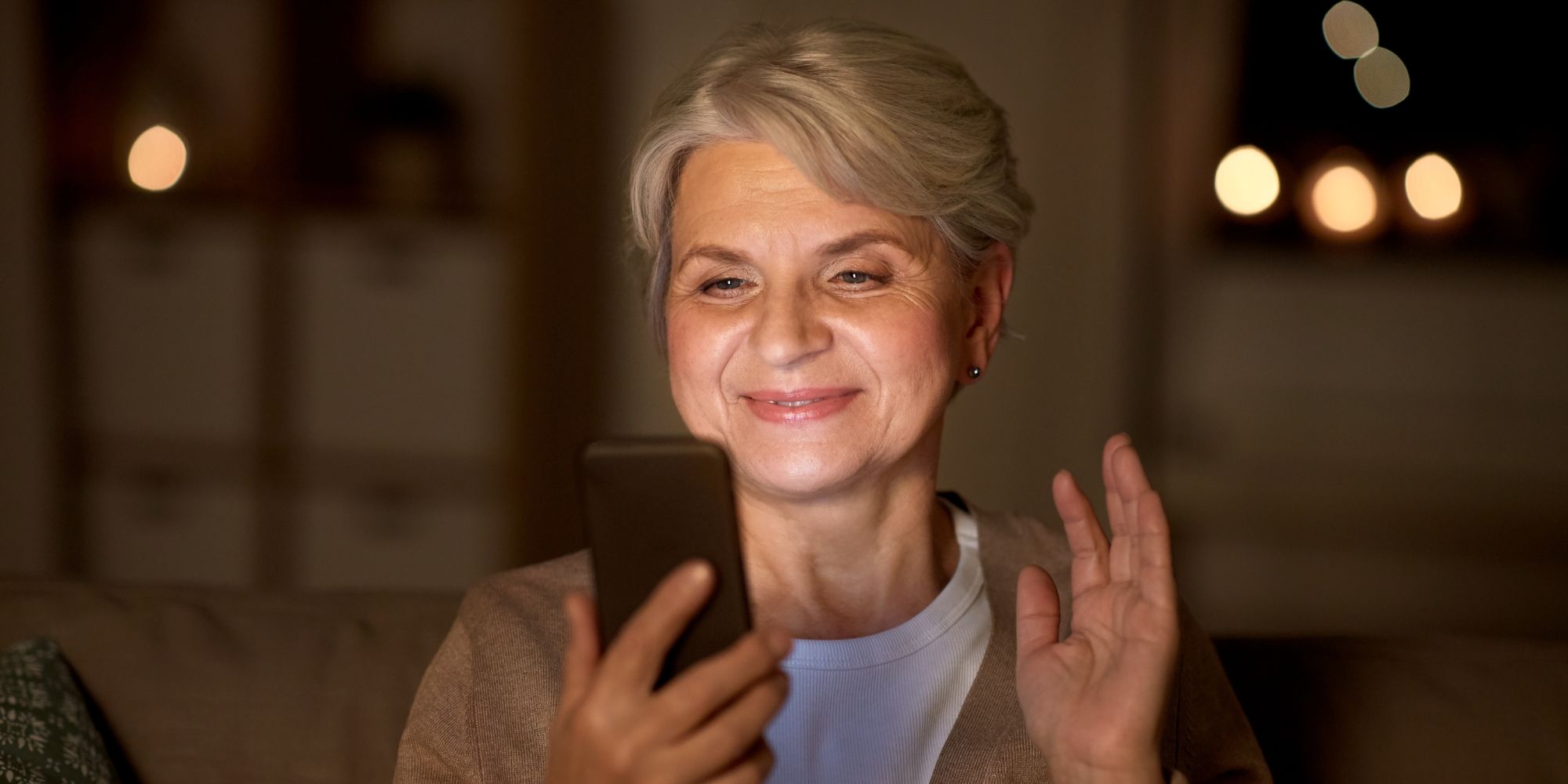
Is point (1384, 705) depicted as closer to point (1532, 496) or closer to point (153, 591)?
point (153, 591)

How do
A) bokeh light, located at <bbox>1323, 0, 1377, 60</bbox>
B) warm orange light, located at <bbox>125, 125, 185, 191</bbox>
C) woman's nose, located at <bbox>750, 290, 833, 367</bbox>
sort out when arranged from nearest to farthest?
woman's nose, located at <bbox>750, 290, 833, 367</bbox> → warm orange light, located at <bbox>125, 125, 185, 191</bbox> → bokeh light, located at <bbox>1323, 0, 1377, 60</bbox>

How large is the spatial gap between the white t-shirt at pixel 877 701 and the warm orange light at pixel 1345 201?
2850mm

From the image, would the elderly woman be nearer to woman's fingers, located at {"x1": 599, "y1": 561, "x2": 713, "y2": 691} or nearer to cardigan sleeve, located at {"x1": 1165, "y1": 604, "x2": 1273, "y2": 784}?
cardigan sleeve, located at {"x1": 1165, "y1": 604, "x2": 1273, "y2": 784}

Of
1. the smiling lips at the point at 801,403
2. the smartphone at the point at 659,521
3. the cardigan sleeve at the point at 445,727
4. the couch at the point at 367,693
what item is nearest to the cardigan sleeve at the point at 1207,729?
the couch at the point at 367,693

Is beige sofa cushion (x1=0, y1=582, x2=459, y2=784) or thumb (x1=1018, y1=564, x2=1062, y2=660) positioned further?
beige sofa cushion (x1=0, y1=582, x2=459, y2=784)

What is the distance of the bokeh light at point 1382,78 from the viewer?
3.77 metres

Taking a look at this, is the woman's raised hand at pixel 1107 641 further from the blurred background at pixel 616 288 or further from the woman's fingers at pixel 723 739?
the blurred background at pixel 616 288

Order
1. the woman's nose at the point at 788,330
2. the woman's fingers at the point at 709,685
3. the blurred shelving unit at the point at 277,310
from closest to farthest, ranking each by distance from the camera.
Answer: the woman's fingers at the point at 709,685 → the woman's nose at the point at 788,330 → the blurred shelving unit at the point at 277,310

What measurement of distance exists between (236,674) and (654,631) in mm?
736

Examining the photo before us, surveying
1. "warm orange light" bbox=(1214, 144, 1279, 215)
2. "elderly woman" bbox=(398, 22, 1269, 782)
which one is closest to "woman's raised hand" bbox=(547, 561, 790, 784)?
"elderly woman" bbox=(398, 22, 1269, 782)

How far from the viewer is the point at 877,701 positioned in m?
1.25

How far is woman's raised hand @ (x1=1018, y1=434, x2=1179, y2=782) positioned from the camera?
1044 millimetres

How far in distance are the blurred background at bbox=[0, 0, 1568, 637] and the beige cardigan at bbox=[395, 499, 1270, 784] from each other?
6.73 feet

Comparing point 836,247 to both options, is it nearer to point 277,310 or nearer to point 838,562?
point 838,562
